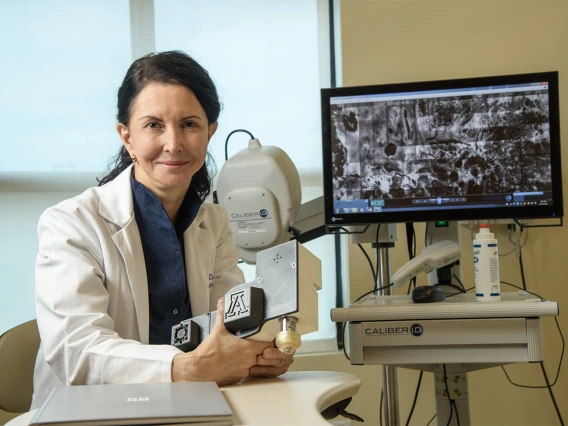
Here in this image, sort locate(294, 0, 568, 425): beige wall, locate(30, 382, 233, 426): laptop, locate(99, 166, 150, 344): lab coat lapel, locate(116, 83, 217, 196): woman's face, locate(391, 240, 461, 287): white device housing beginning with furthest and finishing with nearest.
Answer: locate(294, 0, 568, 425): beige wall, locate(391, 240, 461, 287): white device housing, locate(116, 83, 217, 196): woman's face, locate(99, 166, 150, 344): lab coat lapel, locate(30, 382, 233, 426): laptop

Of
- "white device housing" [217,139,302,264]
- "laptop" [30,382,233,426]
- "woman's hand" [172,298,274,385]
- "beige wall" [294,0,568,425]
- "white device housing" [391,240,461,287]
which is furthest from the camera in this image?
"beige wall" [294,0,568,425]

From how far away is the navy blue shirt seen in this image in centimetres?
154

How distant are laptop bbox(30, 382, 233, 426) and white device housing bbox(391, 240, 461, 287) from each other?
3.23 feet

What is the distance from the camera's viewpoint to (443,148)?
199 centimetres

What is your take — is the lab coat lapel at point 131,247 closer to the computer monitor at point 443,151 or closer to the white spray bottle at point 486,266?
the computer monitor at point 443,151

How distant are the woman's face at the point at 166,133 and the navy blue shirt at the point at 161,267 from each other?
0.07m

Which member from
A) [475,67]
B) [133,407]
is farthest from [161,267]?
[475,67]

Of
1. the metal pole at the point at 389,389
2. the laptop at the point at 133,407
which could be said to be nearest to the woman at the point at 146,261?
the laptop at the point at 133,407

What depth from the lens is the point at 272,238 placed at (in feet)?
6.79

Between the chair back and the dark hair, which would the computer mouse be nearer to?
the dark hair

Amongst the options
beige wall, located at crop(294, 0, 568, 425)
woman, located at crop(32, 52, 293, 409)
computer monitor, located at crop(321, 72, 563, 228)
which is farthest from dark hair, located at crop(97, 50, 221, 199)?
beige wall, located at crop(294, 0, 568, 425)

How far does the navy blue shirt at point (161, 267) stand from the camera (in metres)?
1.54

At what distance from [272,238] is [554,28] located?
1.50m

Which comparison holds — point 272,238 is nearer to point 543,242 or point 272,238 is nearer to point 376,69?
point 376,69
